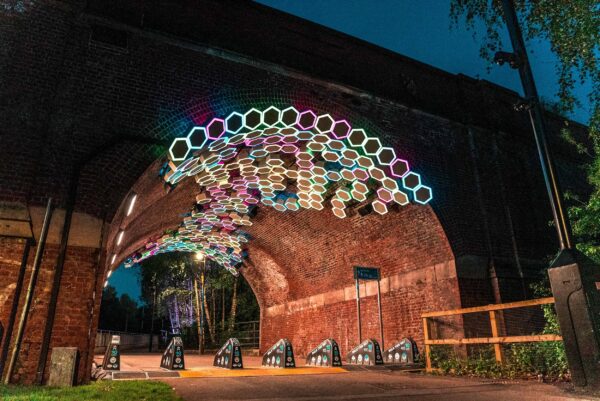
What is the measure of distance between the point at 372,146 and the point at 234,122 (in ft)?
12.0

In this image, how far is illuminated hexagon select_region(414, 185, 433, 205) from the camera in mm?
10945

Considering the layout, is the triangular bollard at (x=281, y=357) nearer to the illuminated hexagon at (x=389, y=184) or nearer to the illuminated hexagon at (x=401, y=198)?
the illuminated hexagon at (x=401, y=198)

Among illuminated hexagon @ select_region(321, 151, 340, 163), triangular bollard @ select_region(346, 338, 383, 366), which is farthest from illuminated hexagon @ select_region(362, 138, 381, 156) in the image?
triangular bollard @ select_region(346, 338, 383, 366)

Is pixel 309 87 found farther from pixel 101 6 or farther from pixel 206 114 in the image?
pixel 101 6

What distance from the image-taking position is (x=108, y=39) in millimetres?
8625

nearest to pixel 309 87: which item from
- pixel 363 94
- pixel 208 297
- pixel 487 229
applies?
pixel 363 94

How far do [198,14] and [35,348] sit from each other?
24.6 ft

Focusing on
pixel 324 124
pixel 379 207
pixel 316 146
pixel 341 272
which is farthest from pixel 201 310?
pixel 324 124

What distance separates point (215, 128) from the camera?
29.8 ft

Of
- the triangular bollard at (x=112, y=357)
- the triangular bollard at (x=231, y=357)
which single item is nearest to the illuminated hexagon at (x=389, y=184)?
the triangular bollard at (x=231, y=357)

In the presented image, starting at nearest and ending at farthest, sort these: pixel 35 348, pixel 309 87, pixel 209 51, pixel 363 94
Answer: pixel 35 348, pixel 209 51, pixel 309 87, pixel 363 94

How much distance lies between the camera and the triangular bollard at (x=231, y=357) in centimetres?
1035

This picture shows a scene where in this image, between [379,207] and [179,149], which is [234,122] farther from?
[379,207]

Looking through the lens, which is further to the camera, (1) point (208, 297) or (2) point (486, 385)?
(1) point (208, 297)
